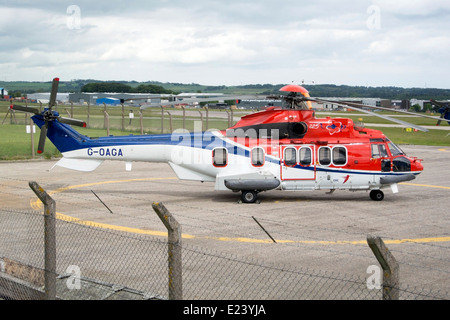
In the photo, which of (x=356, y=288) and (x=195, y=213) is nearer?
(x=356, y=288)

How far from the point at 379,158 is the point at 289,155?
2949mm

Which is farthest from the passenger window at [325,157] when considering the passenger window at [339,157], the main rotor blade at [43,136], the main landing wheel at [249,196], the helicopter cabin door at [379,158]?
the main rotor blade at [43,136]

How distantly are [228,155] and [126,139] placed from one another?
11.7ft

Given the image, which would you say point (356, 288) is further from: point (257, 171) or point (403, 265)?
point (257, 171)

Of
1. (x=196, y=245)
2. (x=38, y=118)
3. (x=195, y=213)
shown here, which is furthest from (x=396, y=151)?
(x=38, y=118)

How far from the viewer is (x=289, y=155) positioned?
59.5 ft

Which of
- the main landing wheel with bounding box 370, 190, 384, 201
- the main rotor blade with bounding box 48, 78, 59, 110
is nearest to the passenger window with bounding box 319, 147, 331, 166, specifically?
the main landing wheel with bounding box 370, 190, 384, 201

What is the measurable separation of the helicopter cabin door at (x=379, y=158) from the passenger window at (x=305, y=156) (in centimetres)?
204

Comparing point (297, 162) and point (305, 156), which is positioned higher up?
point (305, 156)

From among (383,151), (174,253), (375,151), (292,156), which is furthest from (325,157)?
(174,253)

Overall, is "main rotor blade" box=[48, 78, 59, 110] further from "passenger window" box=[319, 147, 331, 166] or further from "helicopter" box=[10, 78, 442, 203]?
"passenger window" box=[319, 147, 331, 166]

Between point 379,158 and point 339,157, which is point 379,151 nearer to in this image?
point 379,158

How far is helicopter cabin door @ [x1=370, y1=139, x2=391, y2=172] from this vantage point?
18.2m
